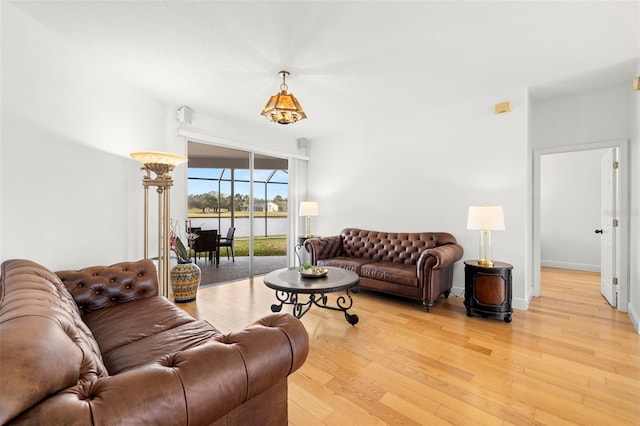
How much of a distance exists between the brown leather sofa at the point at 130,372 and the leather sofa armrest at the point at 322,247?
2.87m

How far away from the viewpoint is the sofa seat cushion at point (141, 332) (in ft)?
4.79

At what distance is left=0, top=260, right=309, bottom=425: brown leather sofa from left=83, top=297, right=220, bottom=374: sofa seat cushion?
11mm

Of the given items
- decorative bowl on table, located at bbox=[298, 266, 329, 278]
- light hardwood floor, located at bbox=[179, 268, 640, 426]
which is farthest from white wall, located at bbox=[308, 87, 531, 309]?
decorative bowl on table, located at bbox=[298, 266, 329, 278]

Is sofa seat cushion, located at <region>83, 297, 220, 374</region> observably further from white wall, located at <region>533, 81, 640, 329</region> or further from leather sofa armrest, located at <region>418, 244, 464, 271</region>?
white wall, located at <region>533, 81, 640, 329</region>

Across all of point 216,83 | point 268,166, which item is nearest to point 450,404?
point 216,83

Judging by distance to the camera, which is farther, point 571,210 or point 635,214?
point 571,210

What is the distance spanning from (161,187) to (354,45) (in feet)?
8.57

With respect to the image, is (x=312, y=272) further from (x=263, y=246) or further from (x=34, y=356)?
(x=263, y=246)

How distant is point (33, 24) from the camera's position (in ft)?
7.36

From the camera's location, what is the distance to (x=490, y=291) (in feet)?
10.2

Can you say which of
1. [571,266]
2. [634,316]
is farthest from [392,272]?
[571,266]

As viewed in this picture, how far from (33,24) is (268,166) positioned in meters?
3.55

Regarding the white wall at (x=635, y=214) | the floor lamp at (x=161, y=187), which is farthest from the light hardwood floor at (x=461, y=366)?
the floor lamp at (x=161, y=187)

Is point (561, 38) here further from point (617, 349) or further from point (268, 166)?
point (268, 166)
